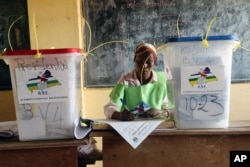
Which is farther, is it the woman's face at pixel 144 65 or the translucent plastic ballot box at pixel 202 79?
the woman's face at pixel 144 65

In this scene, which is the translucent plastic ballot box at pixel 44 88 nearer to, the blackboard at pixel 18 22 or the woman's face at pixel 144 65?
the woman's face at pixel 144 65

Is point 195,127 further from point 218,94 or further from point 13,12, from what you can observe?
point 13,12

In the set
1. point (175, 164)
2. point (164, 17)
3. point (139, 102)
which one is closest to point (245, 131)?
point (175, 164)

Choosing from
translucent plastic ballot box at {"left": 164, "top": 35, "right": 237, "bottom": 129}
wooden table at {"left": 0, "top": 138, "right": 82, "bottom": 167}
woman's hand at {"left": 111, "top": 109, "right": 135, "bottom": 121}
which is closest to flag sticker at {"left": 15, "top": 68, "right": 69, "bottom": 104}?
wooden table at {"left": 0, "top": 138, "right": 82, "bottom": 167}

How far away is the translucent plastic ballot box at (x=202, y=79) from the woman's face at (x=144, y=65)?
40cm

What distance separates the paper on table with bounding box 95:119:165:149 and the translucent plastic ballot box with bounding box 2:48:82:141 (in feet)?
0.62

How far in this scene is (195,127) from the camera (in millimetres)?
1312

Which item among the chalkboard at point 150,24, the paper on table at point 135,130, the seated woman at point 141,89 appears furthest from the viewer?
the chalkboard at point 150,24

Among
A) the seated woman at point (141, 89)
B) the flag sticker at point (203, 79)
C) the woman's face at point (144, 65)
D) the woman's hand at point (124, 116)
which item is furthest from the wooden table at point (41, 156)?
the woman's face at point (144, 65)

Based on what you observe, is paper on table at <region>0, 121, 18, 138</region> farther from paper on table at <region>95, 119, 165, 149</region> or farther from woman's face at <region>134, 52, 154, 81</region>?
woman's face at <region>134, 52, 154, 81</region>

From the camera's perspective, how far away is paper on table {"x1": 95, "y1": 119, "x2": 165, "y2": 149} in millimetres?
1224

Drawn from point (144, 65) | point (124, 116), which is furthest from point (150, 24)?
point (124, 116)

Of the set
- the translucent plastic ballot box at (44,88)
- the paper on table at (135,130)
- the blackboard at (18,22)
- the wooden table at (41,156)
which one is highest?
the blackboard at (18,22)

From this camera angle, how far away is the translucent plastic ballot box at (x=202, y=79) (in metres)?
1.28
